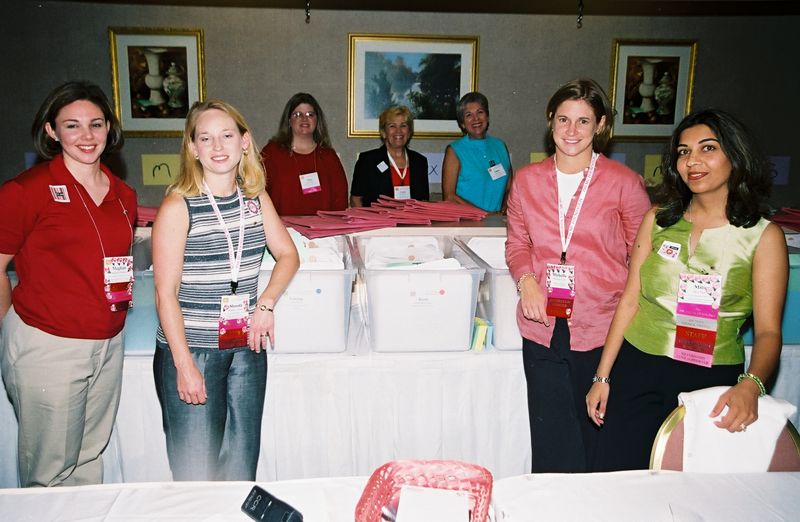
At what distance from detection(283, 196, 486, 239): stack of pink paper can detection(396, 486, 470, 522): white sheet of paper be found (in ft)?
4.10

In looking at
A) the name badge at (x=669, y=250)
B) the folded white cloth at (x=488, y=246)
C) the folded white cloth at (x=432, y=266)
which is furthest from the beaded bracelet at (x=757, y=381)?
the folded white cloth at (x=488, y=246)

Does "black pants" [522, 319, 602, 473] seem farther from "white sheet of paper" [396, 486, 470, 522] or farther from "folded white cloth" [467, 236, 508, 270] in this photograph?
"white sheet of paper" [396, 486, 470, 522]

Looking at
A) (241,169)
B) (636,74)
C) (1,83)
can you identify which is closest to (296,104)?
(241,169)

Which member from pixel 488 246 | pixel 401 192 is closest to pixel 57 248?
pixel 488 246

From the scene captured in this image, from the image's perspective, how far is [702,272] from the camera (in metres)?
1.53

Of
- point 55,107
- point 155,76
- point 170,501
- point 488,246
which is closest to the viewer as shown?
point 170,501

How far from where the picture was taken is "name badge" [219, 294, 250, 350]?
1.52 metres

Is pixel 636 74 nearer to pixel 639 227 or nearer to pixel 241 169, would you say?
pixel 639 227

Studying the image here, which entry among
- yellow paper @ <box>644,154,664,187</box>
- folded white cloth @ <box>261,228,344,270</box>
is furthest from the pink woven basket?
yellow paper @ <box>644,154,664,187</box>

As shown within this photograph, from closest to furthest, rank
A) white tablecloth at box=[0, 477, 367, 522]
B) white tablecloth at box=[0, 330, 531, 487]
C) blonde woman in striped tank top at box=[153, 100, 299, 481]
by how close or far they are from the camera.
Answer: white tablecloth at box=[0, 477, 367, 522], blonde woman in striped tank top at box=[153, 100, 299, 481], white tablecloth at box=[0, 330, 531, 487]

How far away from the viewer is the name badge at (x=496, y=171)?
131 inches

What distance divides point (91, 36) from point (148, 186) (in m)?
1.02

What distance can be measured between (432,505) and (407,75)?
3439mm

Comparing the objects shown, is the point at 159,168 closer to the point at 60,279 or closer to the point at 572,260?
the point at 60,279
